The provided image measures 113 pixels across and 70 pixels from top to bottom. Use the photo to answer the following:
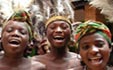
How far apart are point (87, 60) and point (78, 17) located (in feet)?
12.3

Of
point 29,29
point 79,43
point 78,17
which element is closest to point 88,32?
point 79,43

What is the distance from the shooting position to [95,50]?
2.30 m

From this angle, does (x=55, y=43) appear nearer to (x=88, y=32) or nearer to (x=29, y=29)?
(x=29, y=29)

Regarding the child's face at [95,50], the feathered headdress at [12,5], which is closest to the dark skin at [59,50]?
the child's face at [95,50]

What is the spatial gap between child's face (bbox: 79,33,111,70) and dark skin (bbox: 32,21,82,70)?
0.59 metres

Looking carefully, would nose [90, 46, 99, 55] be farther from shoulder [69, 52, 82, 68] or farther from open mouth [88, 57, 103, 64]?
shoulder [69, 52, 82, 68]

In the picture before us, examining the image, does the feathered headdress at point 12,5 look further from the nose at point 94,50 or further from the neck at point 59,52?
the nose at point 94,50

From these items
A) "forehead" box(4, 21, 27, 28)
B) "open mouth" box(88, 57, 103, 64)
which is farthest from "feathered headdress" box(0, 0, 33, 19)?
"open mouth" box(88, 57, 103, 64)

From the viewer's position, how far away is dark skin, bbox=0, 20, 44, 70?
8.45ft

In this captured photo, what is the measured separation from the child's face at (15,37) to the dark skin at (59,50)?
404mm

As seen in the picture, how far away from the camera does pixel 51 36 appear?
302cm

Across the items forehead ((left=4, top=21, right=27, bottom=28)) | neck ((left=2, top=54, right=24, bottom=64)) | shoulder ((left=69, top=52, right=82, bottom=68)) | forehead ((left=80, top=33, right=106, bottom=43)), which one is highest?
forehead ((left=4, top=21, right=27, bottom=28))

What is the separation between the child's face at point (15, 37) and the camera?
2568 millimetres

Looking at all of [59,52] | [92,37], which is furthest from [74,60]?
[92,37]
